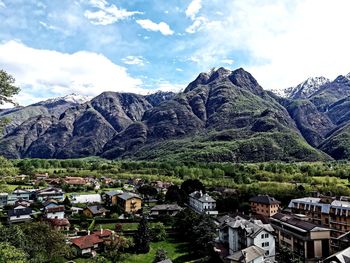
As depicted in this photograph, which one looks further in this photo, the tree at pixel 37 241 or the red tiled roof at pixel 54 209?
the red tiled roof at pixel 54 209

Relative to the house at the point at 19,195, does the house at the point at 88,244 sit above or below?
below

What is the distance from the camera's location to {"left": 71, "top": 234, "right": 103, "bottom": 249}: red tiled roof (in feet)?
170

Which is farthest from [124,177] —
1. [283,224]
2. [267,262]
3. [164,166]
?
[267,262]

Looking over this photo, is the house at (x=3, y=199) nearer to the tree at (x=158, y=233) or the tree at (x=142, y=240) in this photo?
the tree at (x=158, y=233)

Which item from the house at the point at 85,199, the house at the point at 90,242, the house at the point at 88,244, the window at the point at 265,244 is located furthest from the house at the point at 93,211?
the window at the point at 265,244

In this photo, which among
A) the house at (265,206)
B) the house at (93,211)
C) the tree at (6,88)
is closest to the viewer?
the tree at (6,88)

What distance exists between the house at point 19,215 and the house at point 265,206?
163ft

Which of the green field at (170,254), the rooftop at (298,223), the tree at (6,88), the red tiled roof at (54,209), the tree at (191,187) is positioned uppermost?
the tree at (6,88)

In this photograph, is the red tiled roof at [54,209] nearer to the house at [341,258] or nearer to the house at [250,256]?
the house at [250,256]

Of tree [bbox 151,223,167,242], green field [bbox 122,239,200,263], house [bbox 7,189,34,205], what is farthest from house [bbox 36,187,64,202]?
green field [bbox 122,239,200,263]

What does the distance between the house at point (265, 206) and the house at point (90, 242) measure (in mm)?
37253

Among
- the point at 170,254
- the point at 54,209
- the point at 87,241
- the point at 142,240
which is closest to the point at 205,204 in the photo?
the point at 170,254

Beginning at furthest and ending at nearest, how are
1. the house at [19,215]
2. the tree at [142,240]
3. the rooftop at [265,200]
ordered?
1. the rooftop at [265,200]
2. the house at [19,215]
3. the tree at [142,240]

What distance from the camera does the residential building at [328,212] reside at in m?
58.4
